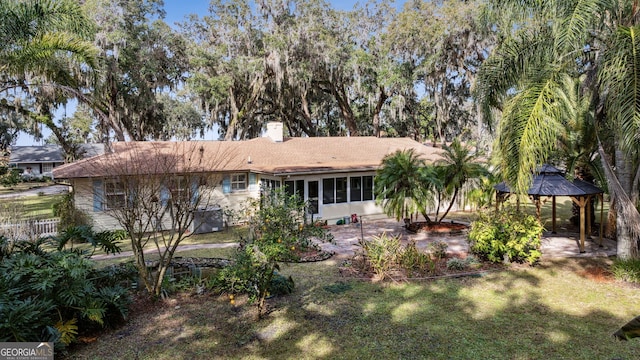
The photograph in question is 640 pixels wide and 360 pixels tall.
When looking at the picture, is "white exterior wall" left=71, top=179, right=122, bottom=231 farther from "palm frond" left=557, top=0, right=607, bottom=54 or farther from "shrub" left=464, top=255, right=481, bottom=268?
"palm frond" left=557, top=0, right=607, bottom=54

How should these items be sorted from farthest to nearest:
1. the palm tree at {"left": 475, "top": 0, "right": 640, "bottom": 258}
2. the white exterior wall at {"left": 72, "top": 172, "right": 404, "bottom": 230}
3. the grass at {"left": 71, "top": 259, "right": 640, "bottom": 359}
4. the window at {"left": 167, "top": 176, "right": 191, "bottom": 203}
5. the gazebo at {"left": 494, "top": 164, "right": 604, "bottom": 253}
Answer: the white exterior wall at {"left": 72, "top": 172, "right": 404, "bottom": 230} < the gazebo at {"left": 494, "top": 164, "right": 604, "bottom": 253} < the window at {"left": 167, "top": 176, "right": 191, "bottom": 203} < the palm tree at {"left": 475, "top": 0, "right": 640, "bottom": 258} < the grass at {"left": 71, "top": 259, "right": 640, "bottom": 359}

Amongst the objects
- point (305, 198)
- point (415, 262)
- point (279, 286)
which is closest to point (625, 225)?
point (415, 262)

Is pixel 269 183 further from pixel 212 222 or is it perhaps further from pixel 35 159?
pixel 35 159

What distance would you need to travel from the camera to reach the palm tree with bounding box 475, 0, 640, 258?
6.27 m

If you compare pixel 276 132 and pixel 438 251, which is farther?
pixel 276 132

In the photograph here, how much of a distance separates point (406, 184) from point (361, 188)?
159 inches

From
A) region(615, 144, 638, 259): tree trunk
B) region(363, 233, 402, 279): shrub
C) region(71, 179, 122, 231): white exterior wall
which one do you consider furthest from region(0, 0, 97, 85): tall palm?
region(615, 144, 638, 259): tree trunk

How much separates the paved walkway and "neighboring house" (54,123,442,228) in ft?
5.70

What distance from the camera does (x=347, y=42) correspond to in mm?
24234

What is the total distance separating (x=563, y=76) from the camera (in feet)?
23.6

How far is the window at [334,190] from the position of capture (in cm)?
1456

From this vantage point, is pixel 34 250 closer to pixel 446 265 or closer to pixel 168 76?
pixel 446 265

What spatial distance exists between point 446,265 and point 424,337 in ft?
12.0

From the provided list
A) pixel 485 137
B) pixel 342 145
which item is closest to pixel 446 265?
pixel 342 145
